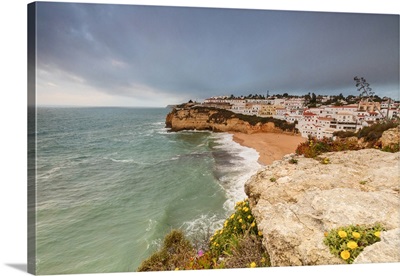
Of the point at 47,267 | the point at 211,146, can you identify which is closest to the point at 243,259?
the point at 211,146

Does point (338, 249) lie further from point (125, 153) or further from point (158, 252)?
point (125, 153)

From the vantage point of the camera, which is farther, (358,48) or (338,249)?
(358,48)

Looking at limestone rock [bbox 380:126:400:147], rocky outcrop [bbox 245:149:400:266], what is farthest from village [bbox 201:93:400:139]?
rocky outcrop [bbox 245:149:400:266]

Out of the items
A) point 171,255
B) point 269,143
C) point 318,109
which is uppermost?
point 318,109

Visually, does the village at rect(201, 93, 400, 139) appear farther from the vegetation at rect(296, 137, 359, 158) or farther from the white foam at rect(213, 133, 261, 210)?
the white foam at rect(213, 133, 261, 210)

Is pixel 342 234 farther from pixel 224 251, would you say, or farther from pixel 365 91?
pixel 365 91

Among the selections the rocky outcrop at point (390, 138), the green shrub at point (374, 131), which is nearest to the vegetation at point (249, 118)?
the green shrub at point (374, 131)

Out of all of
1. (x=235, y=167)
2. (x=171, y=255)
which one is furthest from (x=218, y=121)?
(x=171, y=255)
